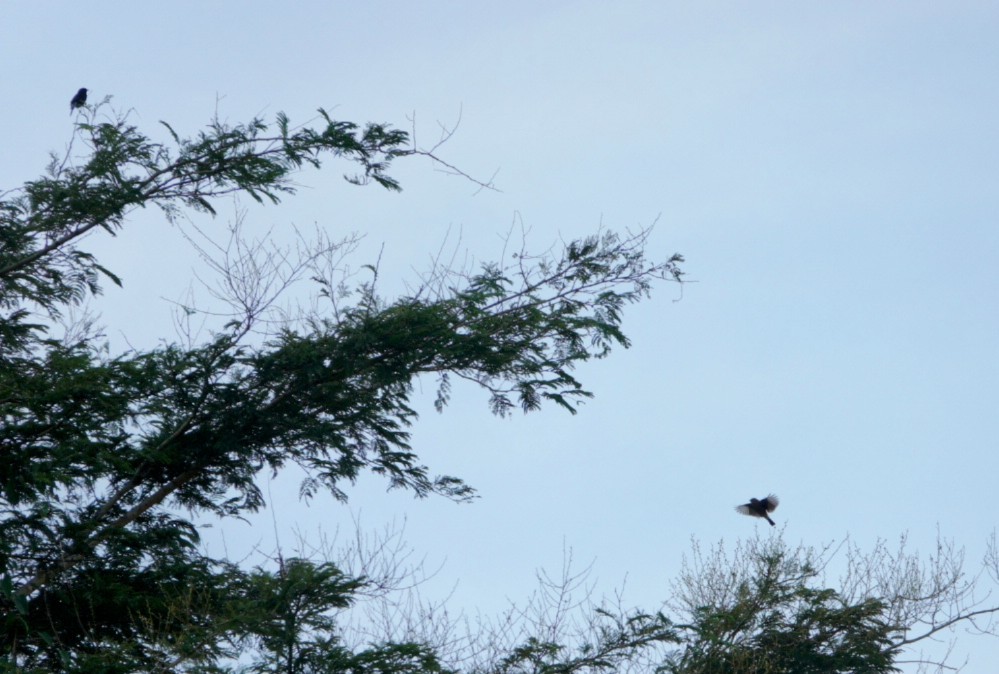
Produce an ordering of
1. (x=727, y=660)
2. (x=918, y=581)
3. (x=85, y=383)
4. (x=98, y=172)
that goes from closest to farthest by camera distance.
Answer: (x=85, y=383) → (x=98, y=172) → (x=727, y=660) → (x=918, y=581)

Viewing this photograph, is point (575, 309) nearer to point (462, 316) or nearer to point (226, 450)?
point (462, 316)

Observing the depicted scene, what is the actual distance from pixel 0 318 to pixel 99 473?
2.45m

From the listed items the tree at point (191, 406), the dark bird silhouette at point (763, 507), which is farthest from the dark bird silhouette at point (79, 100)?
the dark bird silhouette at point (763, 507)

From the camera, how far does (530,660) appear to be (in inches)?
471

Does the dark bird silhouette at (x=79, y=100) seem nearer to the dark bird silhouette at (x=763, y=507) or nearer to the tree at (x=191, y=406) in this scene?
the tree at (x=191, y=406)

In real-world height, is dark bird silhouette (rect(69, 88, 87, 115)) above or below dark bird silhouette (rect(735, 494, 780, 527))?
above

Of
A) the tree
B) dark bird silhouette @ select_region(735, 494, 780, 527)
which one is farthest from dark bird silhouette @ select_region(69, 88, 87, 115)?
dark bird silhouette @ select_region(735, 494, 780, 527)

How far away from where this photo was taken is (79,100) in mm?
13266

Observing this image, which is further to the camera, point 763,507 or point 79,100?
point 763,507

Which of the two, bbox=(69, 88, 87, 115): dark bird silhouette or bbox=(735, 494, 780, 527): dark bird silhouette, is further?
bbox=(735, 494, 780, 527): dark bird silhouette

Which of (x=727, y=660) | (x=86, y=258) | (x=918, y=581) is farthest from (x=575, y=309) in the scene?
(x=918, y=581)

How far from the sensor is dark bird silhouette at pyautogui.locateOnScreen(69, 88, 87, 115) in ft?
43.3

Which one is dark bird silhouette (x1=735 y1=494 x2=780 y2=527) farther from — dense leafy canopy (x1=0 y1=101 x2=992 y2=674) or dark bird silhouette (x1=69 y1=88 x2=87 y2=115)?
dark bird silhouette (x1=69 y1=88 x2=87 y2=115)

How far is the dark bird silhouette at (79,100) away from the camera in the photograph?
1320 cm
